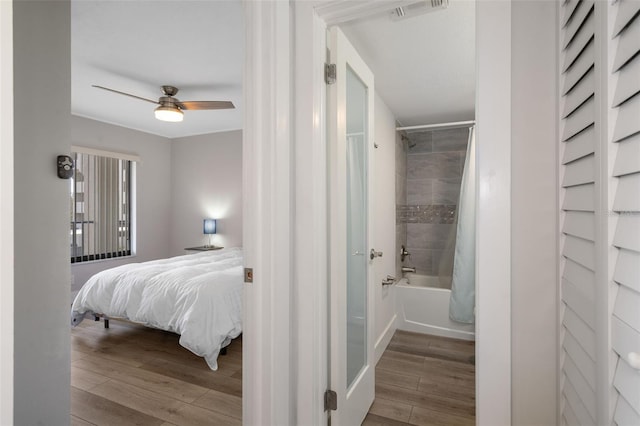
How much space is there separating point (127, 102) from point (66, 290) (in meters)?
3.23

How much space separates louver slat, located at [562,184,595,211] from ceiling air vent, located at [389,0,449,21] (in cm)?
95

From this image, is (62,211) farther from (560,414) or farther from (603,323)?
(560,414)

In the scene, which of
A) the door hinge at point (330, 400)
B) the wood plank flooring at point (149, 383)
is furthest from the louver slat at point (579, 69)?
the wood plank flooring at point (149, 383)

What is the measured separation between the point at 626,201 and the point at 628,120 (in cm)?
14

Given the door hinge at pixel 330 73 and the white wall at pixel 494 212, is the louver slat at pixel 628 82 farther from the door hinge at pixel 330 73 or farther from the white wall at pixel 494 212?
the door hinge at pixel 330 73

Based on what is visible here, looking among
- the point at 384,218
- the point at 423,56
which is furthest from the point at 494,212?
the point at 384,218

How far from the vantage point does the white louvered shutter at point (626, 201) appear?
1.73 ft

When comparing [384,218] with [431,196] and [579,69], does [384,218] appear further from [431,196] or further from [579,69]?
[579,69]

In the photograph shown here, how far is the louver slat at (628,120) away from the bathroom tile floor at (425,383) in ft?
6.32

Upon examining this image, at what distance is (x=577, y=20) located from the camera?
807 millimetres

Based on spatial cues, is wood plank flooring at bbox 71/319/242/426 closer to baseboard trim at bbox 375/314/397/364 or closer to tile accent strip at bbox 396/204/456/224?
baseboard trim at bbox 375/314/397/364

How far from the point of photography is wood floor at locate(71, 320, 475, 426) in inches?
77.2

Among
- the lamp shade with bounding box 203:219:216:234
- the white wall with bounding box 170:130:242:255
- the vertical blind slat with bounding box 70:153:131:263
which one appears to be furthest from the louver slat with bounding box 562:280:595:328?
the vertical blind slat with bounding box 70:153:131:263

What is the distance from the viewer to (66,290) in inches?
56.9
